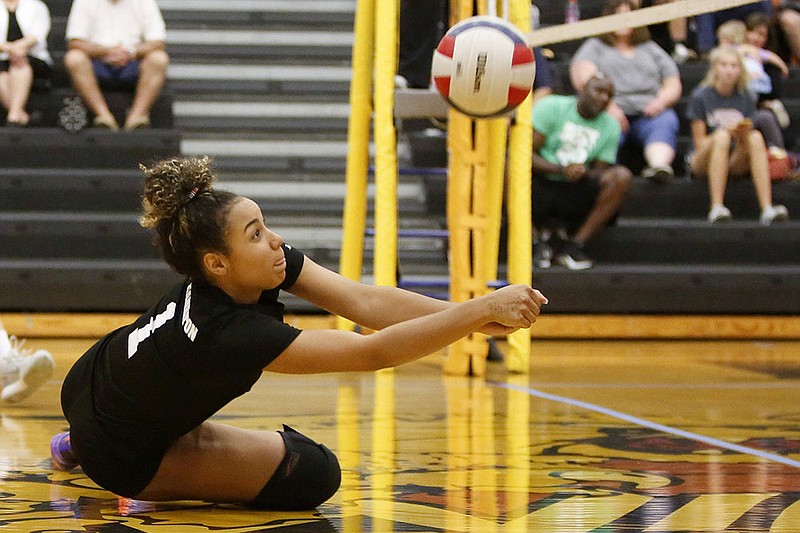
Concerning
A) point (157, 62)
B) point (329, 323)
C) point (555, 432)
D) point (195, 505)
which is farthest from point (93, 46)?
point (195, 505)

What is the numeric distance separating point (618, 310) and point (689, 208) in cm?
116

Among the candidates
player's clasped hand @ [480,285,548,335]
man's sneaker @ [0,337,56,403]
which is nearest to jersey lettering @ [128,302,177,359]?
player's clasped hand @ [480,285,548,335]

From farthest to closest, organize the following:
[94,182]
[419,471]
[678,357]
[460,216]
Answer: [94,182], [678,357], [460,216], [419,471]

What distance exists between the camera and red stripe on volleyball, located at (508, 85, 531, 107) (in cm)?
458

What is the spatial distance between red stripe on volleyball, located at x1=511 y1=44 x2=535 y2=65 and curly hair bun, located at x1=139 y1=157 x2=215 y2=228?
2.04 m

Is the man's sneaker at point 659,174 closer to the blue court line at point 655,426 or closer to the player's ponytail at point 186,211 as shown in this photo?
the blue court line at point 655,426

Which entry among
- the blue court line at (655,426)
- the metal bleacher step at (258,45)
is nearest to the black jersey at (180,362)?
the blue court line at (655,426)

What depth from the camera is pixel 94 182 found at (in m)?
8.15

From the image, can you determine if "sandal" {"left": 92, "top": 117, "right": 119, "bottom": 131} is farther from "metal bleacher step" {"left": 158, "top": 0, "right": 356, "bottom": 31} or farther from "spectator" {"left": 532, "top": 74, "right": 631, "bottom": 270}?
"spectator" {"left": 532, "top": 74, "right": 631, "bottom": 270}

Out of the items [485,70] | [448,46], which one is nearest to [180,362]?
[485,70]

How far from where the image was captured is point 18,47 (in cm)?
828

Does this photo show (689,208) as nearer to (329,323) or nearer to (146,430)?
(329,323)

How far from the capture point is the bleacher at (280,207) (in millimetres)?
7707

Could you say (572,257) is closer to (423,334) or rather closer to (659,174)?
(659,174)
